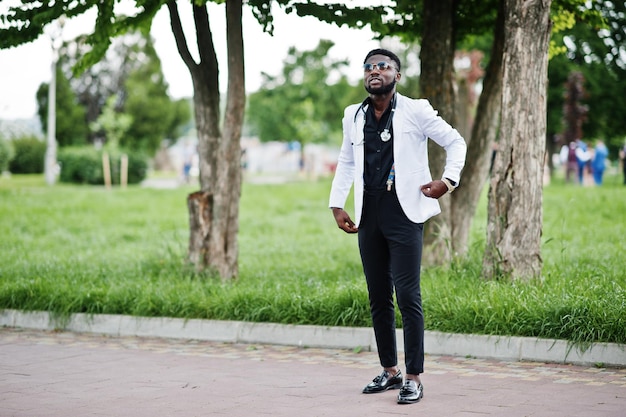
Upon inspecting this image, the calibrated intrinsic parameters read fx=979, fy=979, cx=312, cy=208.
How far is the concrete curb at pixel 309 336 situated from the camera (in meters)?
7.27

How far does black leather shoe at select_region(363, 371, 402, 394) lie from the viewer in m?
6.23

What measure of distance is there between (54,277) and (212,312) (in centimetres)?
289

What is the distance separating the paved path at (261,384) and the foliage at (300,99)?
160 feet

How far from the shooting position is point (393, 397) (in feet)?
19.8

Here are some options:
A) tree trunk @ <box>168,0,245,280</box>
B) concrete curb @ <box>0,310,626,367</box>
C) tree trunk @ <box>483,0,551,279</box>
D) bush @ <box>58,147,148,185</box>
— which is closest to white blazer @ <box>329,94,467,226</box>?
concrete curb @ <box>0,310,626,367</box>

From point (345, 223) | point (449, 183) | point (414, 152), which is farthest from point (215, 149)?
point (449, 183)

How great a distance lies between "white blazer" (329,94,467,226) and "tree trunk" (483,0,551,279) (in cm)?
320

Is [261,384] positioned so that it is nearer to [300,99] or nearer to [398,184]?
[398,184]

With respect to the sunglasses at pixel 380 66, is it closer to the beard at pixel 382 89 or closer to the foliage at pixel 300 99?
the beard at pixel 382 89

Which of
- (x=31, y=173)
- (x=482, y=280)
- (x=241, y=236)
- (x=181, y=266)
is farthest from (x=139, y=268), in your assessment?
(x=31, y=173)

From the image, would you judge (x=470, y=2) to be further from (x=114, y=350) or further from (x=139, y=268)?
(x=114, y=350)

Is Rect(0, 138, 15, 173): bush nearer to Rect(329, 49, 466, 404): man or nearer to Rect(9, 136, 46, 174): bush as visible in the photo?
Rect(9, 136, 46, 174): bush

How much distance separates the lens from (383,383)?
6234mm

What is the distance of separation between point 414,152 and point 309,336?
2.99m
